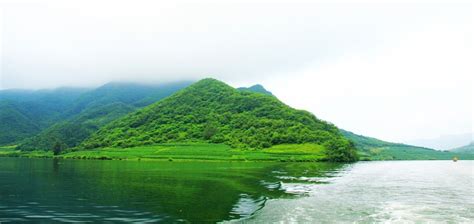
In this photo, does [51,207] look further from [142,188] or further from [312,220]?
[312,220]

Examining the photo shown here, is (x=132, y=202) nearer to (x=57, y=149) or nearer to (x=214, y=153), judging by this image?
(x=214, y=153)

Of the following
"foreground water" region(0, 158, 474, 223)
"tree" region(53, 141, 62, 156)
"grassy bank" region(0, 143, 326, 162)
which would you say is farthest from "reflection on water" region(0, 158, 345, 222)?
"tree" region(53, 141, 62, 156)

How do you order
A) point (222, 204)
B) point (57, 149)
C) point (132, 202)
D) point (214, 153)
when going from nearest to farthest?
point (222, 204)
point (132, 202)
point (214, 153)
point (57, 149)

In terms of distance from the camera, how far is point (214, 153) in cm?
14725

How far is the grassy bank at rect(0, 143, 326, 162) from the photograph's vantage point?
139m

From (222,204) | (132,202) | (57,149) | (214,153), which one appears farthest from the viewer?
(57,149)

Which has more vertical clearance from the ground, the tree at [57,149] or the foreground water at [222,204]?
the tree at [57,149]

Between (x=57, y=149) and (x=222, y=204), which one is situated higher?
(x=57, y=149)

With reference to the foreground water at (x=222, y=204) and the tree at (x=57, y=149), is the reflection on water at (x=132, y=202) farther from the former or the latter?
the tree at (x=57, y=149)

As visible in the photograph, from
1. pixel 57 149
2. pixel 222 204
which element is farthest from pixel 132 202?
pixel 57 149

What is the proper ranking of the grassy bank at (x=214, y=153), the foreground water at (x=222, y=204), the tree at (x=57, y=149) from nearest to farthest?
the foreground water at (x=222, y=204) → the grassy bank at (x=214, y=153) → the tree at (x=57, y=149)

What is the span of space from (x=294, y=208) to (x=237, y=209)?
18.2 ft

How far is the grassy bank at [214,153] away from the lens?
457 ft

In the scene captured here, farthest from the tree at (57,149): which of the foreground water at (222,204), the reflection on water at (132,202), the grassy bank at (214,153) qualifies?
the reflection on water at (132,202)
